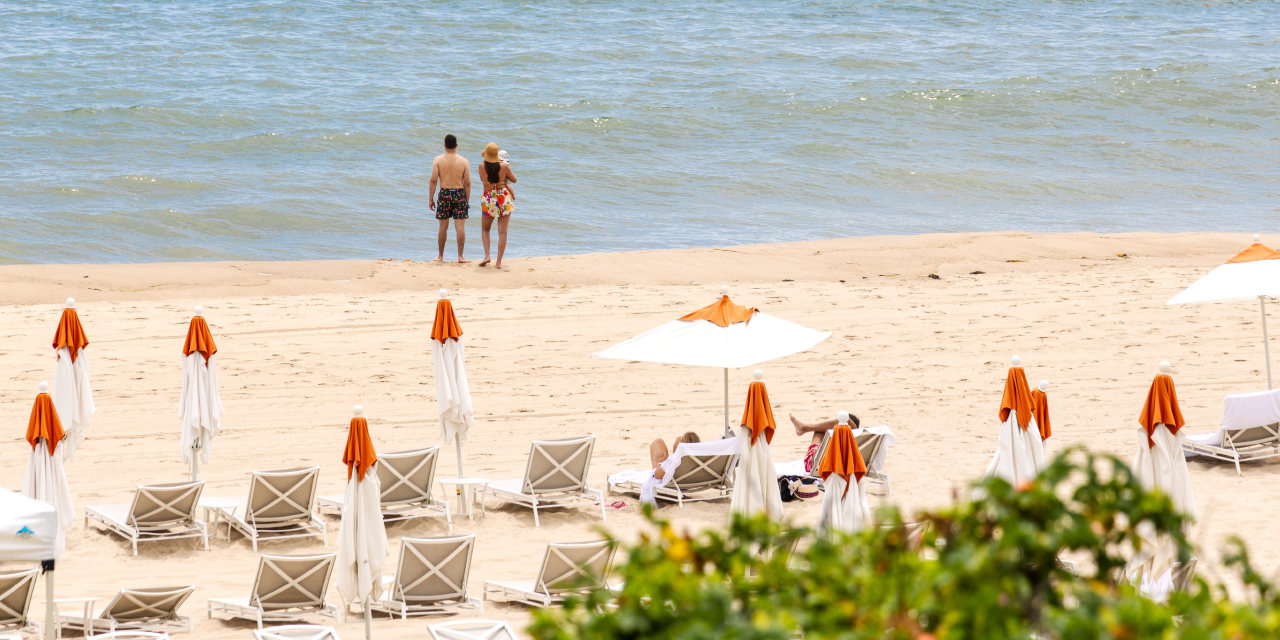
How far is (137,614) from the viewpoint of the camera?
6.84m

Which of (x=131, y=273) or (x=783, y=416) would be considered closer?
(x=783, y=416)

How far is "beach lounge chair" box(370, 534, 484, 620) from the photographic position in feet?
23.4

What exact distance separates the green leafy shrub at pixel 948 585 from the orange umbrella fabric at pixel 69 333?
23.5ft

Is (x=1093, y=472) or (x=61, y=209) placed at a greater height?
(x=61, y=209)

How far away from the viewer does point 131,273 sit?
15.9 meters

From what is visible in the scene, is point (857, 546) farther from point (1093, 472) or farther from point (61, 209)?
point (61, 209)

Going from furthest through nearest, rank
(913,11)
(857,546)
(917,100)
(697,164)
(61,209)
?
1. (913,11)
2. (917,100)
3. (697,164)
4. (61,209)
5. (857,546)

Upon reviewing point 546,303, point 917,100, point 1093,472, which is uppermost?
point 917,100

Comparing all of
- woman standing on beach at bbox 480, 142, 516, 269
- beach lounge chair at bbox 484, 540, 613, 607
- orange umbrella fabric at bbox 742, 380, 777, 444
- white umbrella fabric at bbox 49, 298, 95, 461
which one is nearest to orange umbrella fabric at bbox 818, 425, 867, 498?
orange umbrella fabric at bbox 742, 380, 777, 444

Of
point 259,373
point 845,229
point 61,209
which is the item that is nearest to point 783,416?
point 259,373

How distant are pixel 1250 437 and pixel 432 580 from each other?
6.61m

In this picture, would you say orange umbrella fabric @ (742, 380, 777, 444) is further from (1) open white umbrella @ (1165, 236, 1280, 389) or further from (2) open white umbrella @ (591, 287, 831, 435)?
(1) open white umbrella @ (1165, 236, 1280, 389)

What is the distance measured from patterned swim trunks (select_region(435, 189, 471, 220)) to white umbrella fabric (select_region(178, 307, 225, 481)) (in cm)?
787

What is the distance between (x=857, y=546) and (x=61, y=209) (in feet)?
70.7
